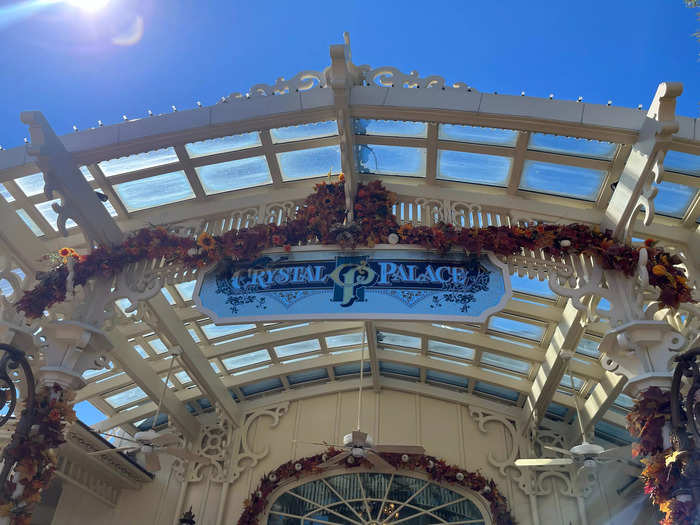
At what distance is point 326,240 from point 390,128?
1614 millimetres

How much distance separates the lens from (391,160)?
6730mm

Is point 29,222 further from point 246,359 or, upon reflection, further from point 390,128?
point 246,359

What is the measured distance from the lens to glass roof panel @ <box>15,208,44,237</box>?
6461 mm

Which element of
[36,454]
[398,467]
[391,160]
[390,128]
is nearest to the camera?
[36,454]

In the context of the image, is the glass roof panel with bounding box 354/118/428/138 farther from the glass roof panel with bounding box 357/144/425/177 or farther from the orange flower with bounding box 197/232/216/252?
the orange flower with bounding box 197/232/216/252

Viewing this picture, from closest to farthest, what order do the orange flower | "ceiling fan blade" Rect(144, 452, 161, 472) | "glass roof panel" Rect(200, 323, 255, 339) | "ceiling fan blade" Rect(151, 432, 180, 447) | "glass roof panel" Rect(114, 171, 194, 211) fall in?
the orange flower, "glass roof panel" Rect(114, 171, 194, 211), "ceiling fan blade" Rect(151, 432, 180, 447), "ceiling fan blade" Rect(144, 452, 161, 472), "glass roof panel" Rect(200, 323, 255, 339)

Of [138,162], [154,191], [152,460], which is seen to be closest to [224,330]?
[152,460]

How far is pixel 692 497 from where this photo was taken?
3584mm

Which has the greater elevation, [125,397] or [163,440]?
[125,397]

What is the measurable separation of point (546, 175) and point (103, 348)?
509 centimetres

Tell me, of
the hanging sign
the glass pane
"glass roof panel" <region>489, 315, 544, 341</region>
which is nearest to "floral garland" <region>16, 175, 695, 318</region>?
the hanging sign

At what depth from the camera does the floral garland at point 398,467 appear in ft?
32.0

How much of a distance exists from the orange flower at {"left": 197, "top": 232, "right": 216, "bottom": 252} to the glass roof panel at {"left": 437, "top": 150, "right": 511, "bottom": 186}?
287 cm

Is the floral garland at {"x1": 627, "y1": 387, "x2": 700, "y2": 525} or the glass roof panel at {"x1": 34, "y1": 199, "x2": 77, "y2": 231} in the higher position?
the glass roof panel at {"x1": 34, "y1": 199, "x2": 77, "y2": 231}
